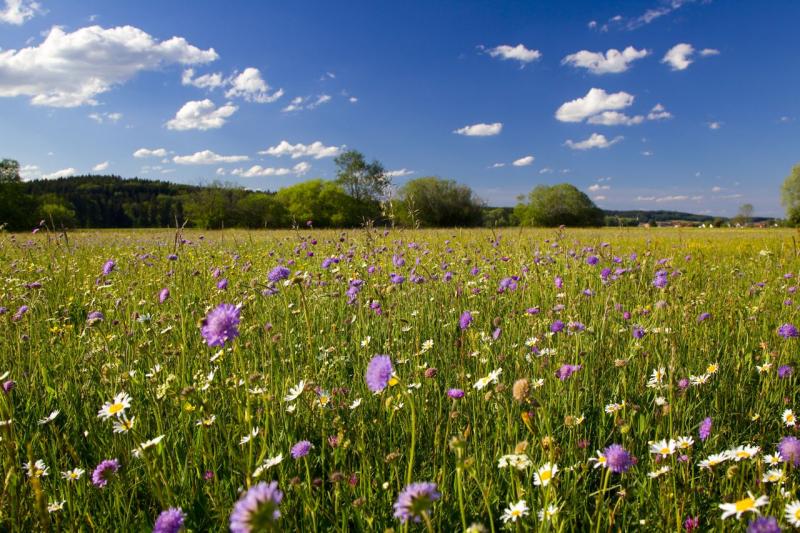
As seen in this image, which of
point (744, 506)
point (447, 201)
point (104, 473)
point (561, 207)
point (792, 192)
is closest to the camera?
point (744, 506)

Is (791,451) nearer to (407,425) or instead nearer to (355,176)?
(407,425)

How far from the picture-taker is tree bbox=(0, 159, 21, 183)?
64.7 metres

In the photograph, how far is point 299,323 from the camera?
12.0ft

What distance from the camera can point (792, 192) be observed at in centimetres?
6166

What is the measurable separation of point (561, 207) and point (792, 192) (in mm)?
29651

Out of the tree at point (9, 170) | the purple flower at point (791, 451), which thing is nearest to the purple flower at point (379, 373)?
the purple flower at point (791, 451)

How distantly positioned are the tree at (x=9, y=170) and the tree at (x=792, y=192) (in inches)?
4225

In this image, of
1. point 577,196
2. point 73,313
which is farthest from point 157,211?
→ point 73,313

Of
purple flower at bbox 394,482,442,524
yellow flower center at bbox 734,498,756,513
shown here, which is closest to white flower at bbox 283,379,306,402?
purple flower at bbox 394,482,442,524

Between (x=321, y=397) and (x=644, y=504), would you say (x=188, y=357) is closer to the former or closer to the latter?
(x=321, y=397)

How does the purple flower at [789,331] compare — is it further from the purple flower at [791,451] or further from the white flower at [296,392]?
the white flower at [296,392]

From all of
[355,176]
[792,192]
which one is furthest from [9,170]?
[792,192]

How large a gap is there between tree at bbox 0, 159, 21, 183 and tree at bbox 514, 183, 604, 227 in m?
75.5

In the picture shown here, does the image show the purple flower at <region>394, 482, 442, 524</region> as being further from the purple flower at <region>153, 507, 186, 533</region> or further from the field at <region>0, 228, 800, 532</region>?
the purple flower at <region>153, 507, 186, 533</region>
